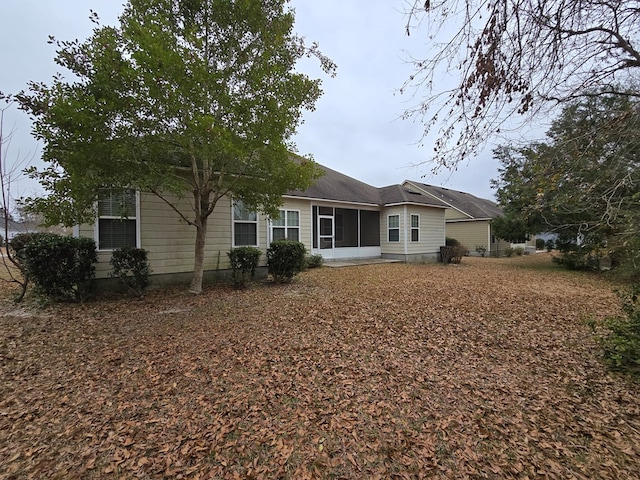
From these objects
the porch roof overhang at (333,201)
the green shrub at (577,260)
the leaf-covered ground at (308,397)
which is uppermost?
the porch roof overhang at (333,201)

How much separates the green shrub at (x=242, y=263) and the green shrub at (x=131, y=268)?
6.92 ft

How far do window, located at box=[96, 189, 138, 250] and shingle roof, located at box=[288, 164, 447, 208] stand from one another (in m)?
6.18

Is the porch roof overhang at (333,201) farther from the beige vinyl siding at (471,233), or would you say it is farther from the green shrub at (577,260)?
the beige vinyl siding at (471,233)

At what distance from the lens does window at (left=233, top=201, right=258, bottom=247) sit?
9.53 meters

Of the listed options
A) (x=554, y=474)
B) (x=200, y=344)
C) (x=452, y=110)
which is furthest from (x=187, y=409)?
(x=452, y=110)

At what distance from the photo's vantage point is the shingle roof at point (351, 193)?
14.1 m

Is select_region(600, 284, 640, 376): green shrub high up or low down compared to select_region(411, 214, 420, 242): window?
down

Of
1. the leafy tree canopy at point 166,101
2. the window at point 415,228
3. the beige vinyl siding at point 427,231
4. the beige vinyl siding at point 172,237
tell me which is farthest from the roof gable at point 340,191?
the leafy tree canopy at point 166,101

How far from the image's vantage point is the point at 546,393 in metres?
3.06

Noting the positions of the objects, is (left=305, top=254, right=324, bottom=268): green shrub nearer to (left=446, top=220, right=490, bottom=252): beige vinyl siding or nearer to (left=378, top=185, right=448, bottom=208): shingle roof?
(left=378, top=185, right=448, bottom=208): shingle roof

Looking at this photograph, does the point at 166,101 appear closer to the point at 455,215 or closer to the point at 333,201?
the point at 333,201

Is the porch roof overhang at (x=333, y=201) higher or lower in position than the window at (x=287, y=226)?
higher

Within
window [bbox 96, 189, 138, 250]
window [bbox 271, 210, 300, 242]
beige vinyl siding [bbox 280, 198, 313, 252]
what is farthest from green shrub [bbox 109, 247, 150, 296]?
beige vinyl siding [bbox 280, 198, 313, 252]

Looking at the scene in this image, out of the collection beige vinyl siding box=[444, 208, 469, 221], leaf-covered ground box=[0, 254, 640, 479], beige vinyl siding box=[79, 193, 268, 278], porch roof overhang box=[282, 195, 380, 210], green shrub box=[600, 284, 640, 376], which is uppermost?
beige vinyl siding box=[444, 208, 469, 221]
